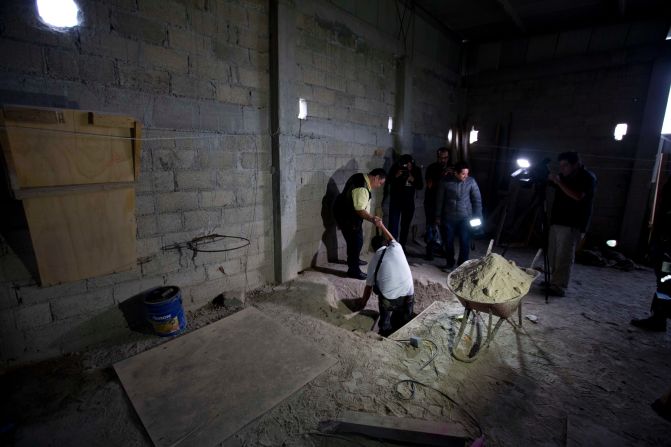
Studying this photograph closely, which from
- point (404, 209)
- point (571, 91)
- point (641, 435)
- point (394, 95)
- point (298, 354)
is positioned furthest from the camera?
point (571, 91)

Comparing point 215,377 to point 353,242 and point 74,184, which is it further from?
point 353,242

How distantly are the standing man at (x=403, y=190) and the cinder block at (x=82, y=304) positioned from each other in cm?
417

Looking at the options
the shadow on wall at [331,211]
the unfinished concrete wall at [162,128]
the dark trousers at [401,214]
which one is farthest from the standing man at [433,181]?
the unfinished concrete wall at [162,128]

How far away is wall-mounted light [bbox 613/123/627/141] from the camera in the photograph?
19.9ft

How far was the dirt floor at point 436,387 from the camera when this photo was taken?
82.0 inches

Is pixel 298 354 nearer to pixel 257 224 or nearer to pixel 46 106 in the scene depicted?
pixel 257 224

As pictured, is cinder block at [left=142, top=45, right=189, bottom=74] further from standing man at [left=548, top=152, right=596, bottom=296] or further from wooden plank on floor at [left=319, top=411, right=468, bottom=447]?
standing man at [left=548, top=152, right=596, bottom=296]

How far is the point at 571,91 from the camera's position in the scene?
258 inches

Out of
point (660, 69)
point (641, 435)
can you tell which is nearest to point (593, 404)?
point (641, 435)

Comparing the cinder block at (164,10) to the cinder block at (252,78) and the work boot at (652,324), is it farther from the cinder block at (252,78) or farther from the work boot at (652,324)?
the work boot at (652,324)

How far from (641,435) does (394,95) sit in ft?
18.7

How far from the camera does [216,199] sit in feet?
11.9

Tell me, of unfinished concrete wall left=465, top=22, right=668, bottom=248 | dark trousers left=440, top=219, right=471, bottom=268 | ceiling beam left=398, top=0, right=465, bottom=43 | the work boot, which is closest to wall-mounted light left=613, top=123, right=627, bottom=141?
unfinished concrete wall left=465, top=22, right=668, bottom=248

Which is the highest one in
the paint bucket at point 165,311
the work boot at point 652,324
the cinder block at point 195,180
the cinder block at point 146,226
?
the cinder block at point 195,180
